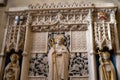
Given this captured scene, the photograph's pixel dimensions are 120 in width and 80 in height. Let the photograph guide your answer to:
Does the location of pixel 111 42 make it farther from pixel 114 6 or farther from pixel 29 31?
pixel 29 31

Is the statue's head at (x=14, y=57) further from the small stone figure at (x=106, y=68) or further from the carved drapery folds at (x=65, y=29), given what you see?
the small stone figure at (x=106, y=68)

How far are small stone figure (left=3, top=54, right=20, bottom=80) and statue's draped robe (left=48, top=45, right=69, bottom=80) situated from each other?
78 centimetres

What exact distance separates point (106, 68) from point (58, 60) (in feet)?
3.77

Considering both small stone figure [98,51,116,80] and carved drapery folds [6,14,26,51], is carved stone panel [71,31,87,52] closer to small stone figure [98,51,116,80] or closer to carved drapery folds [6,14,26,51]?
small stone figure [98,51,116,80]

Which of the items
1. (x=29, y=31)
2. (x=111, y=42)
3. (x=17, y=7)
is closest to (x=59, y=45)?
(x=29, y=31)

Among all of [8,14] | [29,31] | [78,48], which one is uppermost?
[8,14]

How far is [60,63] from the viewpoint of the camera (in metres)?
5.62

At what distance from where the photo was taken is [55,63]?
5.60 meters

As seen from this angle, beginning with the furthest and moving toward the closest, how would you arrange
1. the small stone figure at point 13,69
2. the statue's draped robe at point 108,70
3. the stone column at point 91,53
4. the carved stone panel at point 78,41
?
the carved stone panel at point 78,41
the small stone figure at point 13,69
the stone column at point 91,53
the statue's draped robe at point 108,70

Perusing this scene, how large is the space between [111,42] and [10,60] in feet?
8.33

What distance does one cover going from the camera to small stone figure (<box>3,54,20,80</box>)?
5543 mm

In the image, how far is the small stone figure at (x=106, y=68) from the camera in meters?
5.34

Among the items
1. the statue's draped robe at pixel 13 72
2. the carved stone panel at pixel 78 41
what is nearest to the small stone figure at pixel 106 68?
the carved stone panel at pixel 78 41

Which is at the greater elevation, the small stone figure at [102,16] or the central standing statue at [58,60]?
the small stone figure at [102,16]
